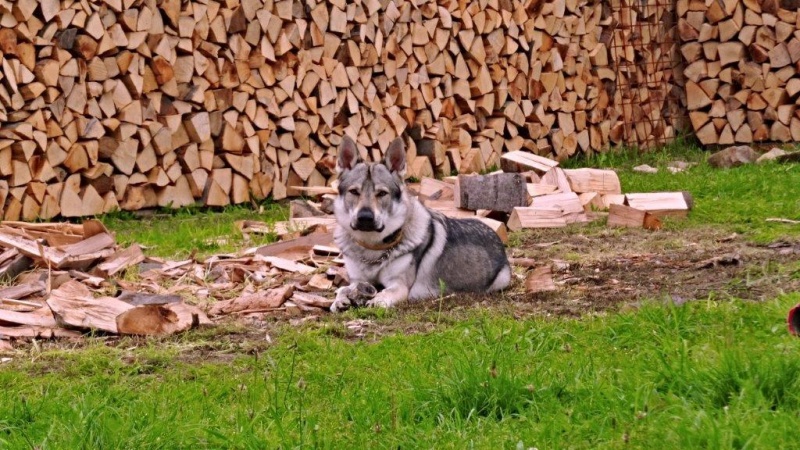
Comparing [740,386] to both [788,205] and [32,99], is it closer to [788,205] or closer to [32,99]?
[788,205]

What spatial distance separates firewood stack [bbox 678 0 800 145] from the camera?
43.5 ft

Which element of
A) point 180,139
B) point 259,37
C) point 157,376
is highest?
Answer: point 259,37

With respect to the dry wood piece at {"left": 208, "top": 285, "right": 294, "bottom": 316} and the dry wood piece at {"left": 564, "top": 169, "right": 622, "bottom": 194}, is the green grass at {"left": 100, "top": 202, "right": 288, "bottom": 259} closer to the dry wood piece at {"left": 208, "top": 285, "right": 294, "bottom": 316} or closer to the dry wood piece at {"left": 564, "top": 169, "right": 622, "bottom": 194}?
the dry wood piece at {"left": 208, "top": 285, "right": 294, "bottom": 316}

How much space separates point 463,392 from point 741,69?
1069 centimetres

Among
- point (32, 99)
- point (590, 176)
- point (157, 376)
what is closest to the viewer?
point (157, 376)

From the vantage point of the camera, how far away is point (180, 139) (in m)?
9.71

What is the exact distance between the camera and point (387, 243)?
652 cm

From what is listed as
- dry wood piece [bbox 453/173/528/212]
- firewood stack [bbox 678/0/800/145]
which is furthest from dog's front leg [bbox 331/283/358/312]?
firewood stack [bbox 678/0/800/145]

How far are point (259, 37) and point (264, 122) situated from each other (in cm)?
76

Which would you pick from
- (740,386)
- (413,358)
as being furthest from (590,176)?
(740,386)

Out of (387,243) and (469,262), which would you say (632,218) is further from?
(387,243)

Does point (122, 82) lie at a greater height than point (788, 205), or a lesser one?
greater

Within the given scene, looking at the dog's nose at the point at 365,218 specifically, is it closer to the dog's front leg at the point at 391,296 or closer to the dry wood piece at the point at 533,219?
the dog's front leg at the point at 391,296

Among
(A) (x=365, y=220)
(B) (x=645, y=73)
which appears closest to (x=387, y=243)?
(A) (x=365, y=220)
